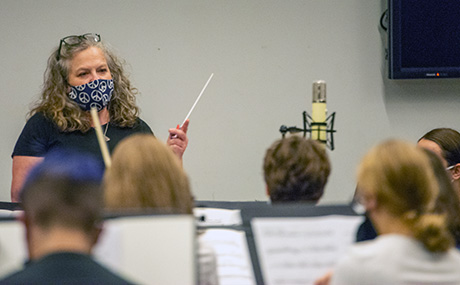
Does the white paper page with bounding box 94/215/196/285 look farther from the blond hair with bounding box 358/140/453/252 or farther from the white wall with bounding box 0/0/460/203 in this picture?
the white wall with bounding box 0/0/460/203

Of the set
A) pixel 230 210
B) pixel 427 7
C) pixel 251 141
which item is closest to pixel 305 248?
pixel 230 210

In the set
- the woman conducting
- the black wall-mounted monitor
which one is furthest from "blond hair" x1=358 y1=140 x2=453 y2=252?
the black wall-mounted monitor

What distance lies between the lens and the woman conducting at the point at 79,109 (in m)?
2.63

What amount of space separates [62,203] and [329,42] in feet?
8.90

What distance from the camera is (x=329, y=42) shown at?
3678 millimetres

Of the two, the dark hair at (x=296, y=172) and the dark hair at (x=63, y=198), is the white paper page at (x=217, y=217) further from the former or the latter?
the dark hair at (x=63, y=198)

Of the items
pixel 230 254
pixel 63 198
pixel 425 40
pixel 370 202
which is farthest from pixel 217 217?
pixel 425 40

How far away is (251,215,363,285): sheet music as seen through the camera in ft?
4.73

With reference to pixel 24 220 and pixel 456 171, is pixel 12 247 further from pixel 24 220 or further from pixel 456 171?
pixel 456 171

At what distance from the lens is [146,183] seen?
1.44 m

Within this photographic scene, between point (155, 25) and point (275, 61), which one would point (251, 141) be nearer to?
point (275, 61)

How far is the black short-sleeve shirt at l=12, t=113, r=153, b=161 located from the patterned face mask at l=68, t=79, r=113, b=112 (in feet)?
0.38

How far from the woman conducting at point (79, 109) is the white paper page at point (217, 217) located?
0.55 meters

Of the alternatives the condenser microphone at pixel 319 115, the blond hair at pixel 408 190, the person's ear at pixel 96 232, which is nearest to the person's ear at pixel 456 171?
the condenser microphone at pixel 319 115
